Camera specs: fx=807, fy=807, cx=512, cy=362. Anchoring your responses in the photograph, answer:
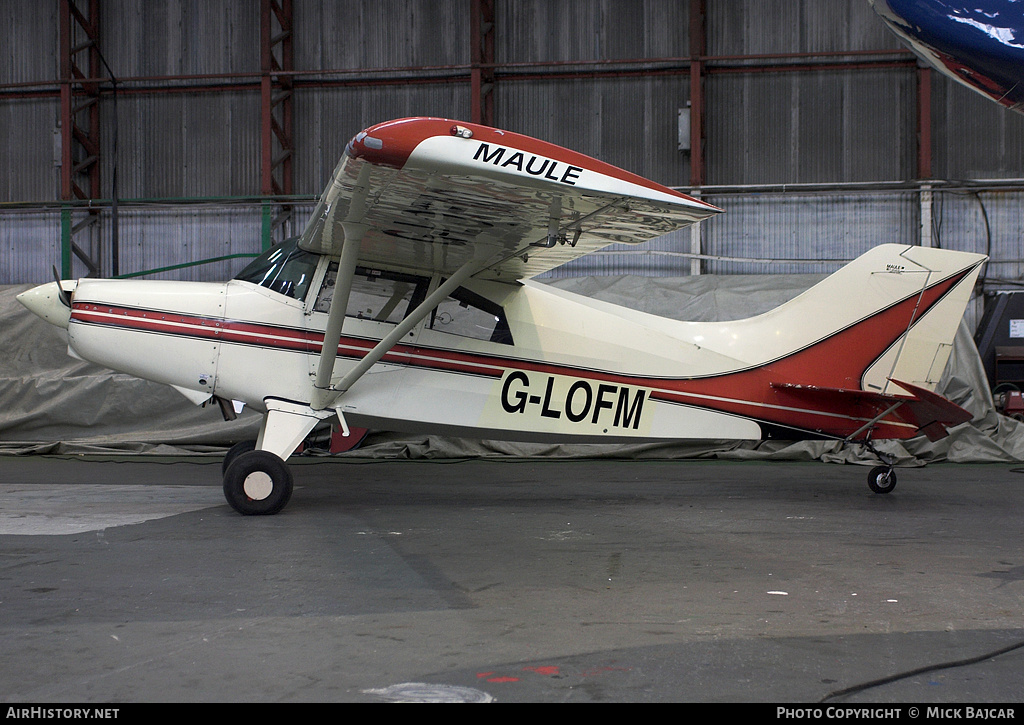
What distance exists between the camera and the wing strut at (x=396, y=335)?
626cm

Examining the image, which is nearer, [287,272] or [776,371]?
[287,272]

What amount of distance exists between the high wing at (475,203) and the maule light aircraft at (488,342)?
3 cm

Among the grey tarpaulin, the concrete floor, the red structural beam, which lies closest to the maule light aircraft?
the concrete floor

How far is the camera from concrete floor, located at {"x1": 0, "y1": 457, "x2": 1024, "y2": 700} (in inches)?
102

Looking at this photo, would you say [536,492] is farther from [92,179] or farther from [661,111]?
[92,179]

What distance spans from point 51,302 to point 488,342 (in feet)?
12.2

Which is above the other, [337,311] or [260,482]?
[337,311]

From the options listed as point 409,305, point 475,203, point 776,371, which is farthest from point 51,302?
point 776,371

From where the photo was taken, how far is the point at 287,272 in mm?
7043

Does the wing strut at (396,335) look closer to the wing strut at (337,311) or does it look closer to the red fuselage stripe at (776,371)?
the wing strut at (337,311)

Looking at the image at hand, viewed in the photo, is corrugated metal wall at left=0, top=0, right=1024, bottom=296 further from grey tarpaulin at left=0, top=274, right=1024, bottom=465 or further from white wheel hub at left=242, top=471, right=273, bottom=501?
white wheel hub at left=242, top=471, right=273, bottom=501

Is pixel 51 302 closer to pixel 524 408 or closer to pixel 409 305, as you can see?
pixel 409 305

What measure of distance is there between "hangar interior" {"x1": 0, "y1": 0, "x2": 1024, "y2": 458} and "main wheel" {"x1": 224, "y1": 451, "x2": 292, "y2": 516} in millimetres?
8154
